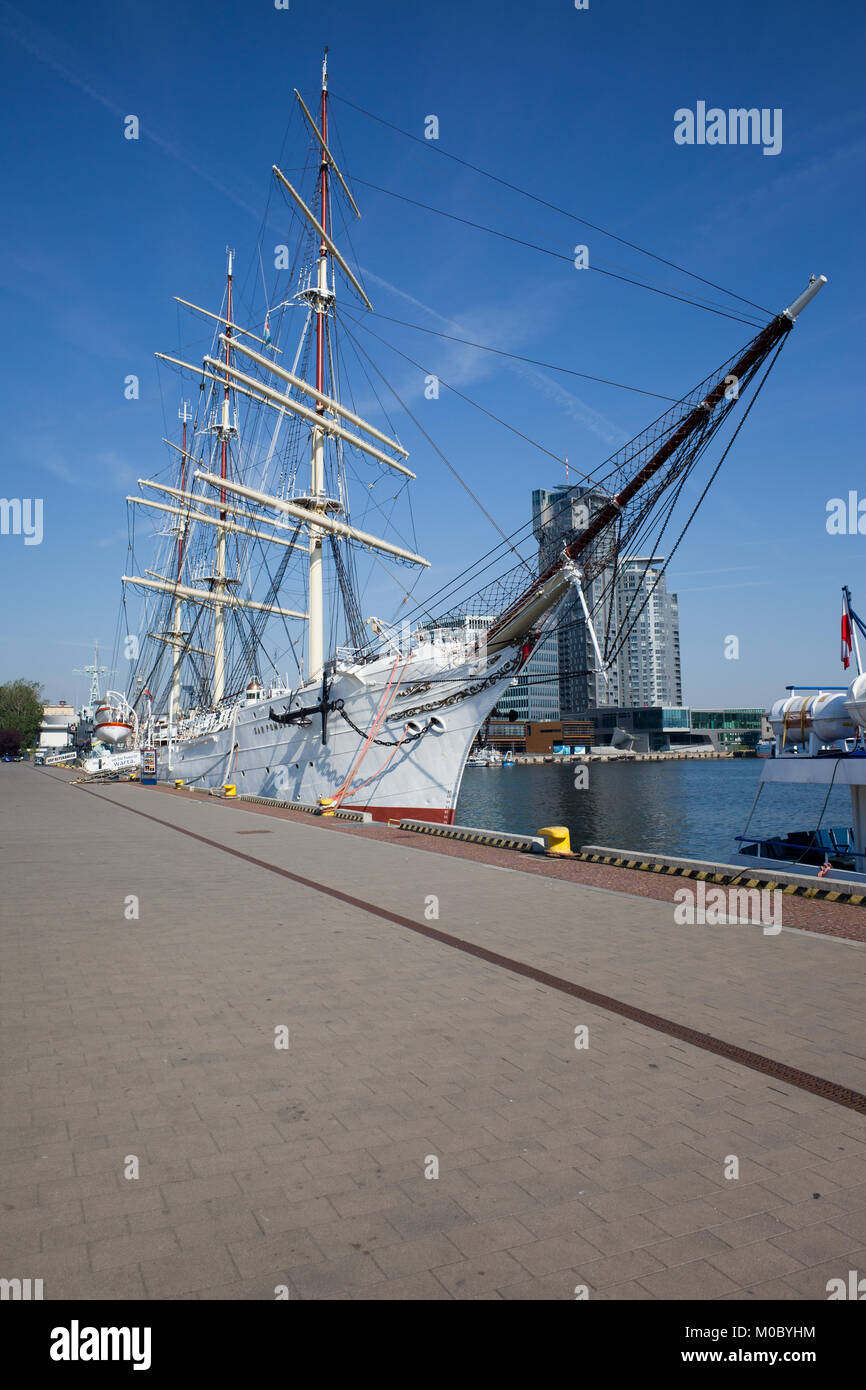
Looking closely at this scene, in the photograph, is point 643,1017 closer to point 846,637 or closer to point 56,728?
point 846,637

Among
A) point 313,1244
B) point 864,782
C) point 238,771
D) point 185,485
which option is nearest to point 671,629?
point 185,485

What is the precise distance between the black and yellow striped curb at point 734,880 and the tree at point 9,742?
127425 mm

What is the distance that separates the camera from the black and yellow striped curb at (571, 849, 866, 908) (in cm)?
1007

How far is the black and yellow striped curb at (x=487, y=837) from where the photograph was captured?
14.7 metres

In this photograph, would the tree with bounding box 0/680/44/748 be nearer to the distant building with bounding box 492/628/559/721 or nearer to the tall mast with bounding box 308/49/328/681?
the distant building with bounding box 492/628/559/721

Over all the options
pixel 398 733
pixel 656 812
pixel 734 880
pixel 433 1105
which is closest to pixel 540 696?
pixel 656 812

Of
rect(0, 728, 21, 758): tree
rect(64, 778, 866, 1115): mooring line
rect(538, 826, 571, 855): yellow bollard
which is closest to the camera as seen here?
rect(64, 778, 866, 1115): mooring line

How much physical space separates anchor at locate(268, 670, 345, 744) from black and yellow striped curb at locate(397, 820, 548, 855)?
350 inches

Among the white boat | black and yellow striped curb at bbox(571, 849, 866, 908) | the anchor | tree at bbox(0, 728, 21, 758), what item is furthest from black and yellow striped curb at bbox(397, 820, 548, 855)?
tree at bbox(0, 728, 21, 758)

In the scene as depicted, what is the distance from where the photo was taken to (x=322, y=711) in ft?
91.0

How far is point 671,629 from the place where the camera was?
641 feet

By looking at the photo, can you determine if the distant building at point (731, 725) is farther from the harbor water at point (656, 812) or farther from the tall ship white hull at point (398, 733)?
the tall ship white hull at point (398, 733)

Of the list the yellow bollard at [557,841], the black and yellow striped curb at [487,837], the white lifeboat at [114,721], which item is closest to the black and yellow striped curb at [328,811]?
the black and yellow striped curb at [487,837]

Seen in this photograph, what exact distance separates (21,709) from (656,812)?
120 meters
